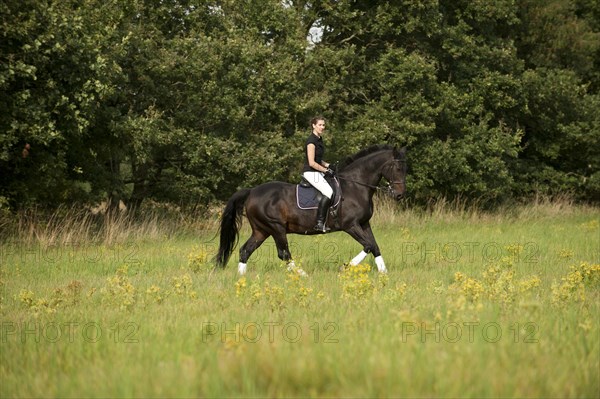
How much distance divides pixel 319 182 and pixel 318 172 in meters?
0.21

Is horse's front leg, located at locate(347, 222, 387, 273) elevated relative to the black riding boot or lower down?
lower down

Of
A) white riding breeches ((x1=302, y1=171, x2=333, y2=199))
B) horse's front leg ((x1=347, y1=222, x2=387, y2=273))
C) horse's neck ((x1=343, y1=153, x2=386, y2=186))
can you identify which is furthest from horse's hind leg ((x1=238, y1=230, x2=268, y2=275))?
horse's neck ((x1=343, y1=153, x2=386, y2=186))

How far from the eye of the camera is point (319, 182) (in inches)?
447

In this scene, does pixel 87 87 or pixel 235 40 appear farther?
pixel 235 40

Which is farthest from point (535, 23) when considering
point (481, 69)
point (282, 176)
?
point (282, 176)

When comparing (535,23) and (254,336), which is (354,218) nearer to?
(254,336)

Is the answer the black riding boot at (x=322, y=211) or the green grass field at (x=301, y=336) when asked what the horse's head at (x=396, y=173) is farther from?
the green grass field at (x=301, y=336)

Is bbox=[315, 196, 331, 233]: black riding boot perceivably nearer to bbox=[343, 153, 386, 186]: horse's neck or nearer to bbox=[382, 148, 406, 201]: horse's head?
bbox=[343, 153, 386, 186]: horse's neck

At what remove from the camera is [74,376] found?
4.84 metres

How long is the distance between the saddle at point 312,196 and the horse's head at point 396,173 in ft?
3.16

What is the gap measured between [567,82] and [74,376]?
82.5 feet

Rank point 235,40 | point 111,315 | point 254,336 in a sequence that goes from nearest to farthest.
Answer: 1. point 254,336
2. point 111,315
3. point 235,40

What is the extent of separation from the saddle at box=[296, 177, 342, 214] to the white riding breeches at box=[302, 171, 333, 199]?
15cm

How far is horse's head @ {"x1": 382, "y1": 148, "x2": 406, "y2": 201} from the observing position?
37.8 feet
